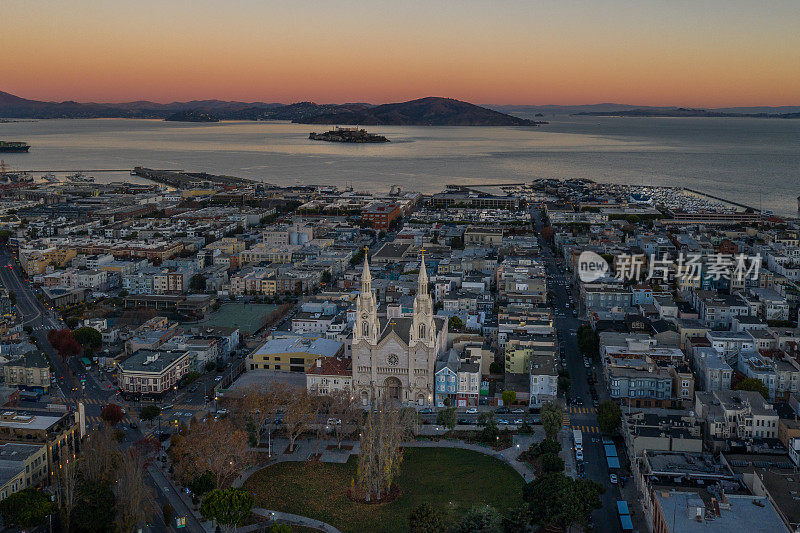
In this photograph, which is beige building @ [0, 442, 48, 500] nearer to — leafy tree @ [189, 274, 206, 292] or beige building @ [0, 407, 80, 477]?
beige building @ [0, 407, 80, 477]

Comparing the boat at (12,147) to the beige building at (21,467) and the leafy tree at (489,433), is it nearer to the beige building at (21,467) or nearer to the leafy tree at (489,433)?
the beige building at (21,467)

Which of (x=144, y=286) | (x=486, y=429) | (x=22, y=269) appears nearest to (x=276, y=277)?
(x=144, y=286)

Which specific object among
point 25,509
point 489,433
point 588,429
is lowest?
point 588,429

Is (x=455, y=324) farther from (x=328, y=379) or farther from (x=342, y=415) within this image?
(x=342, y=415)

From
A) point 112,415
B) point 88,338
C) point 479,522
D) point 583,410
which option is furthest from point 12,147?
point 479,522

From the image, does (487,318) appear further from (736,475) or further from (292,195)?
(292,195)
